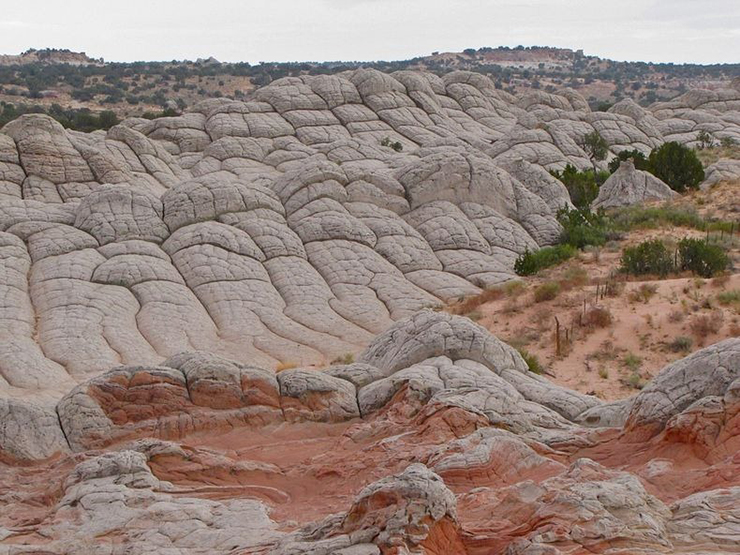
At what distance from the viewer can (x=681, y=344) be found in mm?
22281

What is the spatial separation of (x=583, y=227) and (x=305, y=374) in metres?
21.5

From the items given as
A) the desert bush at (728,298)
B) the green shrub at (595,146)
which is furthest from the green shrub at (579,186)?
the desert bush at (728,298)

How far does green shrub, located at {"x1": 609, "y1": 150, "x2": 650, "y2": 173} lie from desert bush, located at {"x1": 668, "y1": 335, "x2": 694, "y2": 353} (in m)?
24.2

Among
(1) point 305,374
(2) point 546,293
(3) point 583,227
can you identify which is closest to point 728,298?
(2) point 546,293

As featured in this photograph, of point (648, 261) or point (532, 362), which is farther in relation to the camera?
point (648, 261)

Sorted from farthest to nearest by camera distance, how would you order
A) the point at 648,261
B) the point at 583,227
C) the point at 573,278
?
the point at 583,227
the point at 648,261
the point at 573,278

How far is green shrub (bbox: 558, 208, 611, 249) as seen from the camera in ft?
111

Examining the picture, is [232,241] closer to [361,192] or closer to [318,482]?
[361,192]

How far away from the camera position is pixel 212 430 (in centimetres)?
1445

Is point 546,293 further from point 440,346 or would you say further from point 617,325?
point 440,346

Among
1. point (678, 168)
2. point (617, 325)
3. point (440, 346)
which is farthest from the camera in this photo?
point (678, 168)

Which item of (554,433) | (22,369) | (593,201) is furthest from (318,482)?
(593,201)

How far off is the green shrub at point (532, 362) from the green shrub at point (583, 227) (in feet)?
39.0

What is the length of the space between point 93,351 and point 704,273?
1681 centimetres
